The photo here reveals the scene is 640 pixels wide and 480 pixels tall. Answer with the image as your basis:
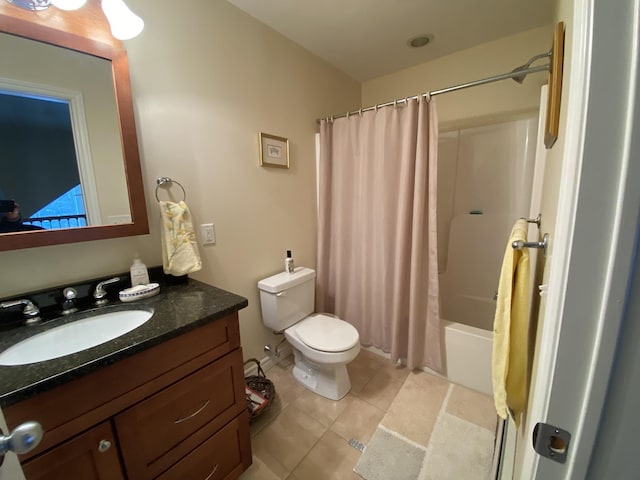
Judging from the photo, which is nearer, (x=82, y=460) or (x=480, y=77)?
(x=82, y=460)

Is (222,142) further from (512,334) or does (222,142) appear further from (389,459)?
(389,459)

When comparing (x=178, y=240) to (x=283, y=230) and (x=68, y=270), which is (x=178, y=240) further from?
(x=283, y=230)

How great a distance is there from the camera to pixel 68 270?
3.36 ft

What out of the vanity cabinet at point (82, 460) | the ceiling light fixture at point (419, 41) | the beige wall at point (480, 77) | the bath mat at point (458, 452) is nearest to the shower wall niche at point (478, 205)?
the beige wall at point (480, 77)

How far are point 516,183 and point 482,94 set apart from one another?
0.76 meters

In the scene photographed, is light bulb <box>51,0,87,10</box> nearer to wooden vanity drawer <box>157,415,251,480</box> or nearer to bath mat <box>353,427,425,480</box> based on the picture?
wooden vanity drawer <box>157,415,251,480</box>

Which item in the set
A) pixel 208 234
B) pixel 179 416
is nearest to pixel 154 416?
pixel 179 416

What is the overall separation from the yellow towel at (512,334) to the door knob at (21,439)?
3.51ft

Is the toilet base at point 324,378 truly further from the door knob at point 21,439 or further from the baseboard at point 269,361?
the door knob at point 21,439

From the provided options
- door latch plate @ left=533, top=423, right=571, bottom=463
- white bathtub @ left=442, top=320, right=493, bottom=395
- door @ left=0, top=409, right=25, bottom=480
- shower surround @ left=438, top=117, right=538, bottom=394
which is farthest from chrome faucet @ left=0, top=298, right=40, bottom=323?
shower surround @ left=438, top=117, right=538, bottom=394

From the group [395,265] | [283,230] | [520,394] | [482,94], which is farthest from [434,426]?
[482,94]

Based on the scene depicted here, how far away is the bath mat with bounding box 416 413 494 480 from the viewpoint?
1147 mm

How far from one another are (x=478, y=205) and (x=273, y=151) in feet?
6.05

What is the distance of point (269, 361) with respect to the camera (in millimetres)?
1857
